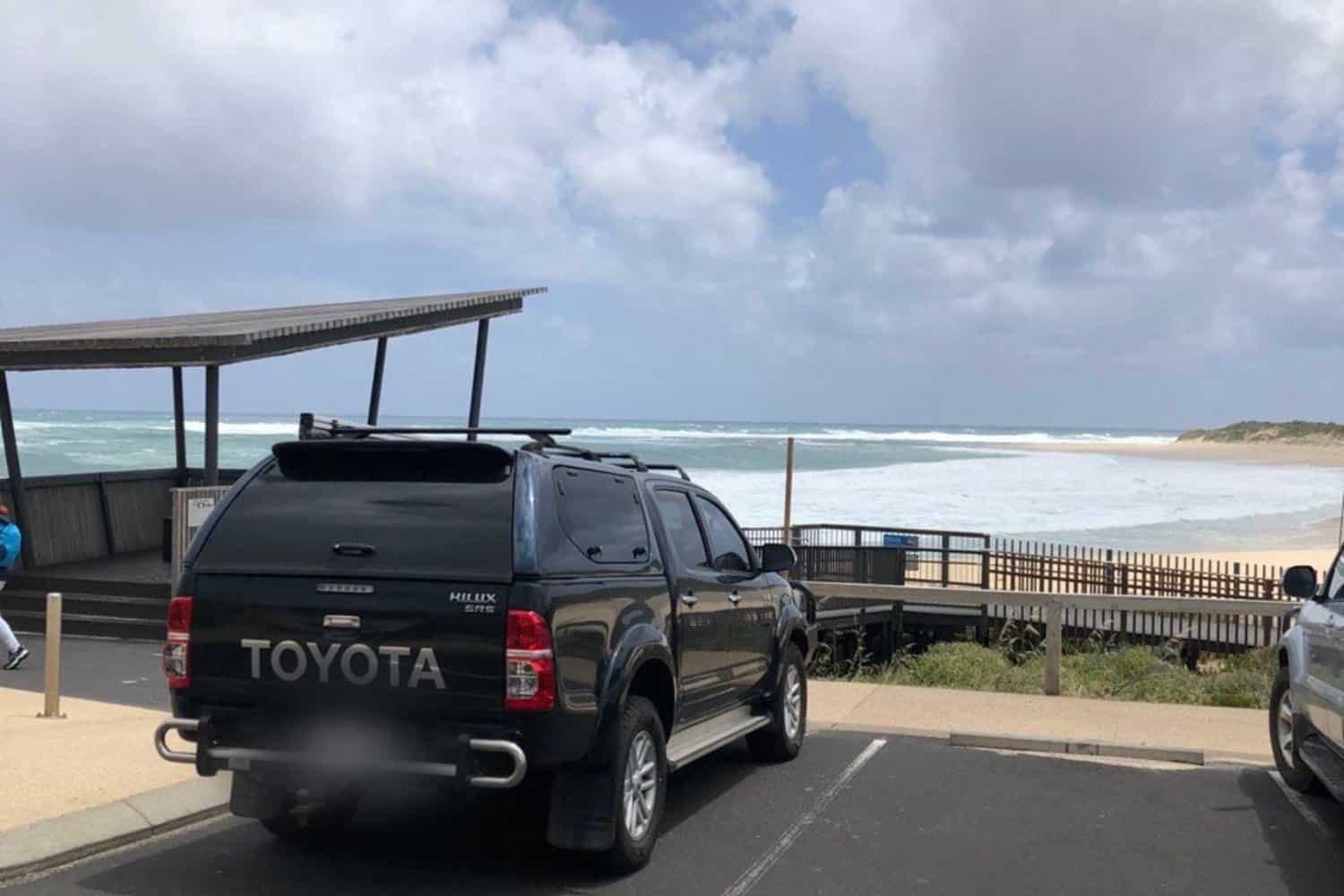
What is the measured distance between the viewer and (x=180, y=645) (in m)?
5.77

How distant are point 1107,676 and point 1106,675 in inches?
1.6

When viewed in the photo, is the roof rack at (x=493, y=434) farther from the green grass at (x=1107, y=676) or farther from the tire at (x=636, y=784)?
the green grass at (x=1107, y=676)

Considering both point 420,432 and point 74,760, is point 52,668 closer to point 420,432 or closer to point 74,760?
point 74,760

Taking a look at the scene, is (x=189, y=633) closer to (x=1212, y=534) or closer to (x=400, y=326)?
(x=400, y=326)

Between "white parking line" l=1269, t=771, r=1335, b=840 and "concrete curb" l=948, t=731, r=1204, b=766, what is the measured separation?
1.86ft

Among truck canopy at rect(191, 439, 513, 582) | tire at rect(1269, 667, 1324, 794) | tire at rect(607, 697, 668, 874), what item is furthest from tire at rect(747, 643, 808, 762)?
truck canopy at rect(191, 439, 513, 582)

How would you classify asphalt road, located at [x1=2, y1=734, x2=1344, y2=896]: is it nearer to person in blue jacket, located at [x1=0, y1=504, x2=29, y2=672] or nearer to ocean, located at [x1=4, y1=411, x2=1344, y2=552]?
person in blue jacket, located at [x1=0, y1=504, x2=29, y2=672]

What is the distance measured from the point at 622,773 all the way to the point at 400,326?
1051 centimetres

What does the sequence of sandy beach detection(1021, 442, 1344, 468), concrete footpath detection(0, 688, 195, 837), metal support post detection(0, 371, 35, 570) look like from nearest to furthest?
concrete footpath detection(0, 688, 195, 837), metal support post detection(0, 371, 35, 570), sandy beach detection(1021, 442, 1344, 468)

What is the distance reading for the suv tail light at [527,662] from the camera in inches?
212

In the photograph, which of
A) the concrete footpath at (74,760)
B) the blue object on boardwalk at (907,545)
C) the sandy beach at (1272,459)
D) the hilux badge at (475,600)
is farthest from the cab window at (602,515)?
the sandy beach at (1272,459)

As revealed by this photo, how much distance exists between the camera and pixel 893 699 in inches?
444

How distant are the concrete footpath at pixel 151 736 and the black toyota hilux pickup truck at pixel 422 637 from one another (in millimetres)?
838

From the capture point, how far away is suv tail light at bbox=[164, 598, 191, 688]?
227 inches
